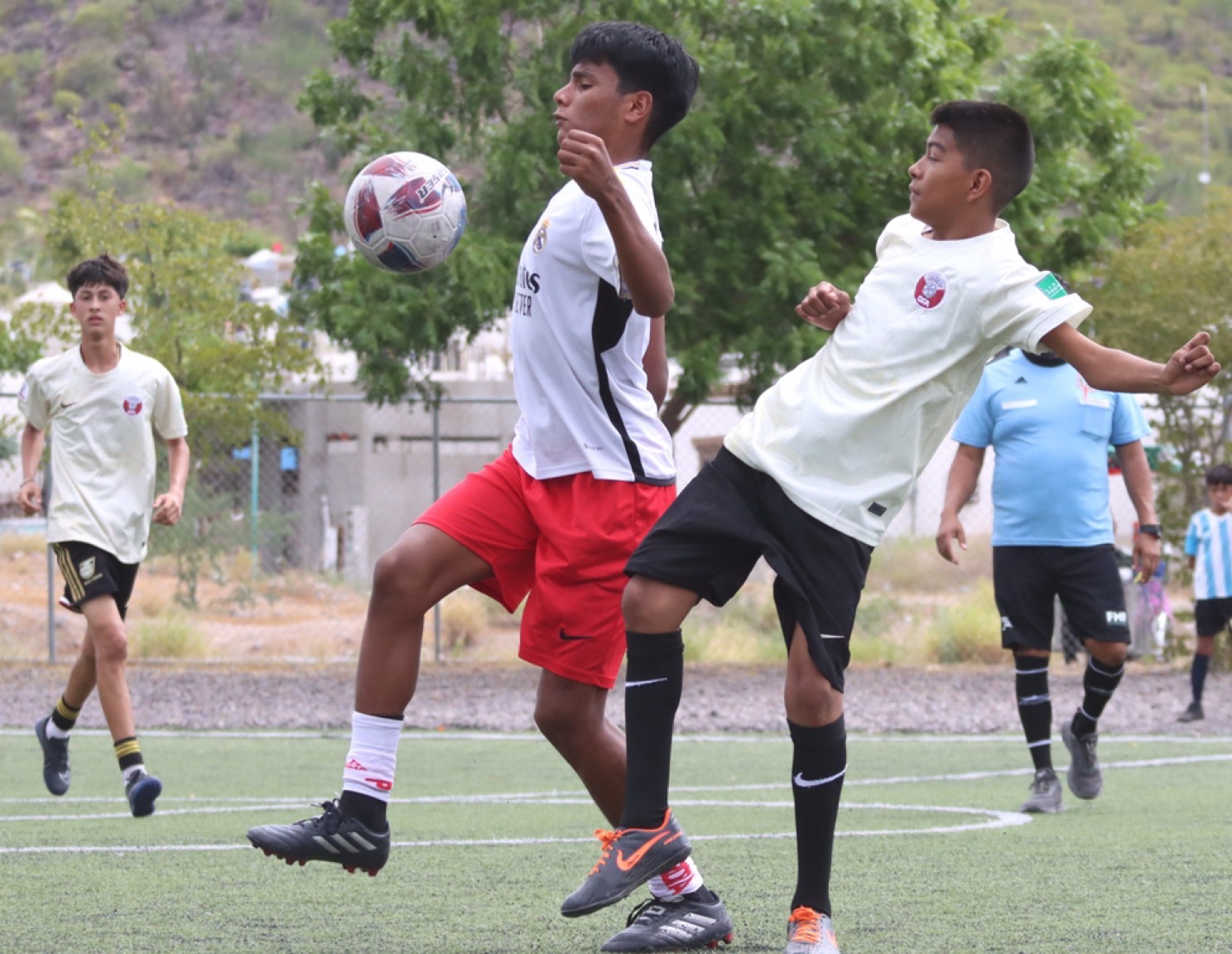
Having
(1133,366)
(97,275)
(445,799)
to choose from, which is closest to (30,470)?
(97,275)

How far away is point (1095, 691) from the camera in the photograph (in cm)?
772

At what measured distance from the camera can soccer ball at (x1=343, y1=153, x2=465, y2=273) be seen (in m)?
5.06

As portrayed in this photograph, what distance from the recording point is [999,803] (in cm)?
776

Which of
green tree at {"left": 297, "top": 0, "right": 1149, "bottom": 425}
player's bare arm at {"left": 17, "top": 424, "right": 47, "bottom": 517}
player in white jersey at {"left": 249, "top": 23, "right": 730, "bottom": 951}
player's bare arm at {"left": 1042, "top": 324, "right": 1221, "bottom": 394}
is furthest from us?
green tree at {"left": 297, "top": 0, "right": 1149, "bottom": 425}

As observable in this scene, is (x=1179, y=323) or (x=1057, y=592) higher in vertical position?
(x=1179, y=323)

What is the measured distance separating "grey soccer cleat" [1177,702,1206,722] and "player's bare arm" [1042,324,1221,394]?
856 centimetres

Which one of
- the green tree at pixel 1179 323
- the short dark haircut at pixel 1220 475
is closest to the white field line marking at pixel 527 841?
the short dark haircut at pixel 1220 475

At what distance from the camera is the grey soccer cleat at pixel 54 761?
7742 millimetres

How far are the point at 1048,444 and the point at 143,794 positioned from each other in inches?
156

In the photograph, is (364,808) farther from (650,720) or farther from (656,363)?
(656,363)

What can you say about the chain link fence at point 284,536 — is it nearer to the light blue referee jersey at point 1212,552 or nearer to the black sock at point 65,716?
the light blue referee jersey at point 1212,552

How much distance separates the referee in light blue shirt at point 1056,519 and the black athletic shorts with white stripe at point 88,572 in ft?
11.6

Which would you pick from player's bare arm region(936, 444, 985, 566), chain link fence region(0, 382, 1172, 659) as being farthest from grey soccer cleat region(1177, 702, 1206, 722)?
chain link fence region(0, 382, 1172, 659)

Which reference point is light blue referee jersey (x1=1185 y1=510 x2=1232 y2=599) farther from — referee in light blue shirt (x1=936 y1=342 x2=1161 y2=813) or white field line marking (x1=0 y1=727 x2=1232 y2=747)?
referee in light blue shirt (x1=936 y1=342 x2=1161 y2=813)
